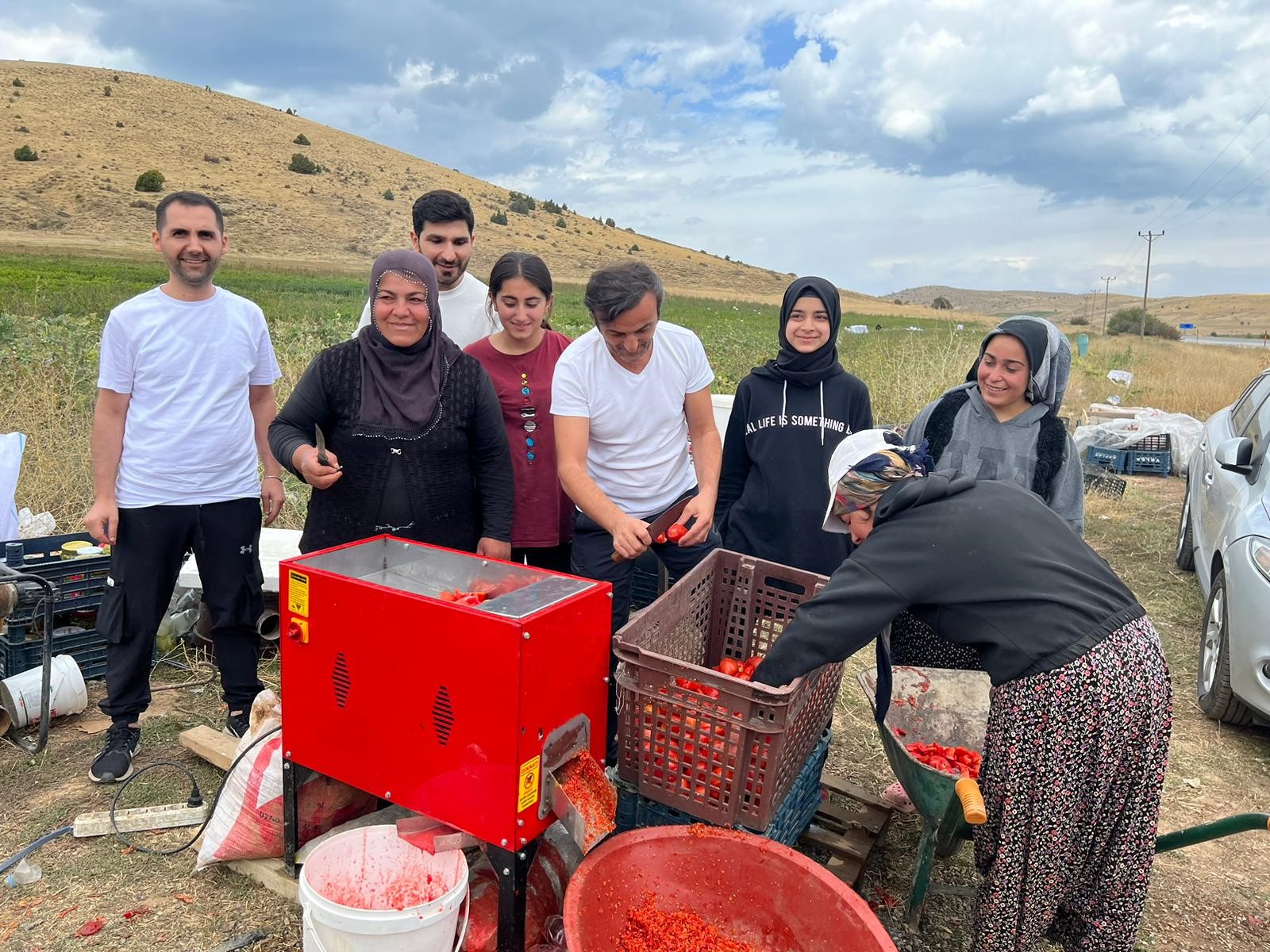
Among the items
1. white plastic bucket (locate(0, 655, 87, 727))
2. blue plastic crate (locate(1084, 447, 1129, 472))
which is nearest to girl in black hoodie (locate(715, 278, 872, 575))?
white plastic bucket (locate(0, 655, 87, 727))

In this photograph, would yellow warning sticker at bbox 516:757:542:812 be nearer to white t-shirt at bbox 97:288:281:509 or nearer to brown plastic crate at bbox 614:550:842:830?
brown plastic crate at bbox 614:550:842:830

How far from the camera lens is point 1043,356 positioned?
9.91 feet

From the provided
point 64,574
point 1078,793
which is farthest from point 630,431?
point 64,574

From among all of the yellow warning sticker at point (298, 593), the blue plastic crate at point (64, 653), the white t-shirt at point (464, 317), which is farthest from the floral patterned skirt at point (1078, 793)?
the blue plastic crate at point (64, 653)

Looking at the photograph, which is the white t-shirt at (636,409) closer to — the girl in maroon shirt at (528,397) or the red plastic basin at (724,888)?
the girl in maroon shirt at (528,397)

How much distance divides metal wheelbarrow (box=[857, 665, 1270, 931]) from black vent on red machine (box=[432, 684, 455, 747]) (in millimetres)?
1232

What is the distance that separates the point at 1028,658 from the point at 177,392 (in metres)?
3.11

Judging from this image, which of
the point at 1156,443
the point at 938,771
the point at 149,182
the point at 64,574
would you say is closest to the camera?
the point at 938,771

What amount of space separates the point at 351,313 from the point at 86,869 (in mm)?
15279

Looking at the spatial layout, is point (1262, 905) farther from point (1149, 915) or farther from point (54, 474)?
point (54, 474)

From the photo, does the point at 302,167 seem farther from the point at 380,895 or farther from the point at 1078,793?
the point at 1078,793

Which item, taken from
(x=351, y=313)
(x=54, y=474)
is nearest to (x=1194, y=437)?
(x=54, y=474)

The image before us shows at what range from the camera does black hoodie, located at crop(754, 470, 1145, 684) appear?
1988mm

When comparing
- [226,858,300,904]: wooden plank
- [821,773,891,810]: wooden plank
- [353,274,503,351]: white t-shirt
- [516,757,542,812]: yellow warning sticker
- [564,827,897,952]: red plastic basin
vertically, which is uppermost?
[353,274,503,351]: white t-shirt
